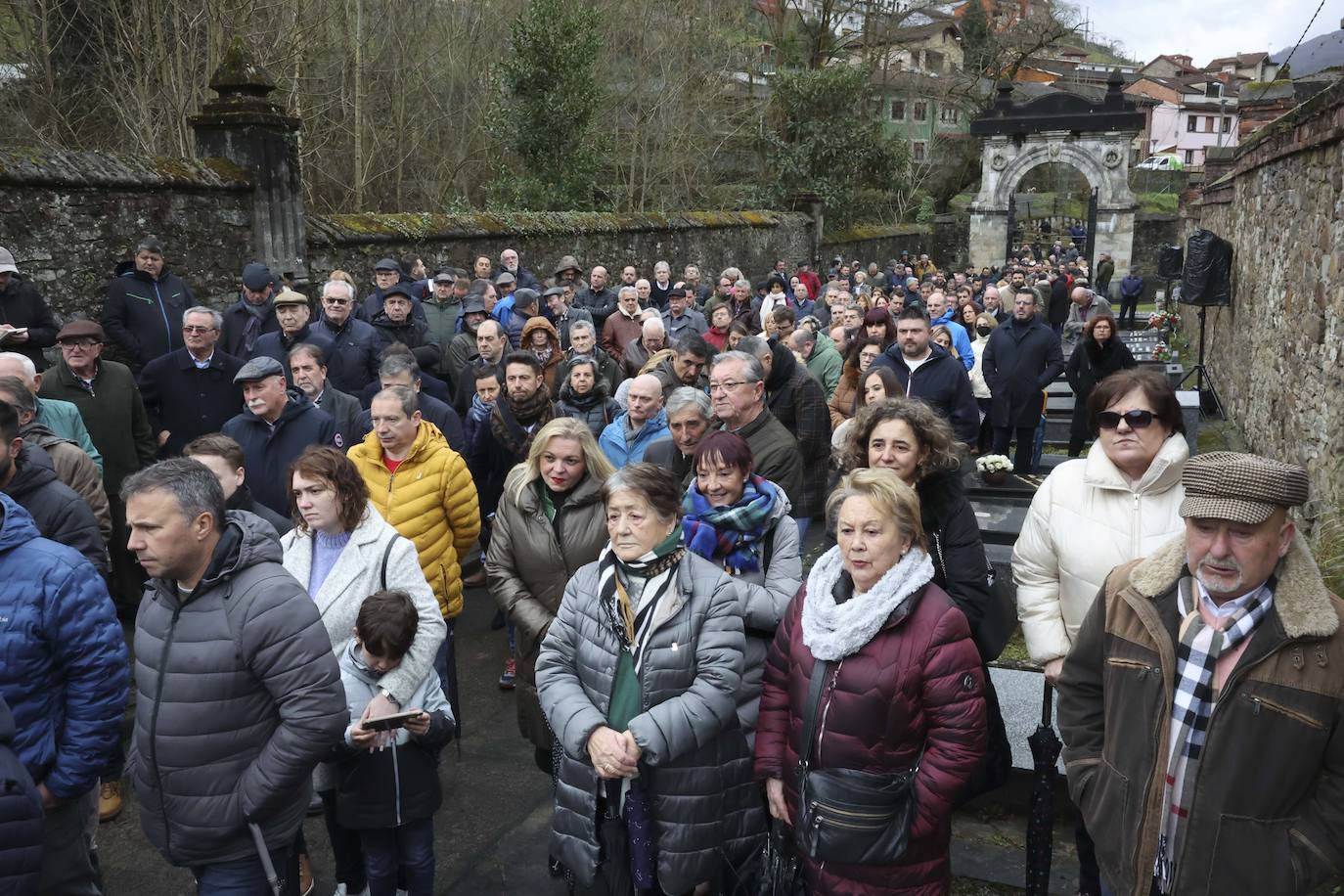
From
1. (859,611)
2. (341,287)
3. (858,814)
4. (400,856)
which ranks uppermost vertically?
(341,287)

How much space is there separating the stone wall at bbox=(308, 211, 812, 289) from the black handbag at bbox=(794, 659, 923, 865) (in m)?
9.17

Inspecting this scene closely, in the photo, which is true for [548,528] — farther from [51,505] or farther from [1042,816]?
[1042,816]

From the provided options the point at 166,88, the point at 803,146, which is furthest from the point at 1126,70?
the point at 166,88

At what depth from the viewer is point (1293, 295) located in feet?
25.8

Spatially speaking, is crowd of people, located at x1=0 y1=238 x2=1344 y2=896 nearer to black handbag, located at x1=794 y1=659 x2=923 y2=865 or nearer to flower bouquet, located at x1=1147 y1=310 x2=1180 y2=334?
black handbag, located at x1=794 y1=659 x2=923 y2=865

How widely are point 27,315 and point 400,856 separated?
514 centimetres

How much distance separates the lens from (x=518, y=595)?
4.38 m

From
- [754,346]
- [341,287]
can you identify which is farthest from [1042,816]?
[341,287]

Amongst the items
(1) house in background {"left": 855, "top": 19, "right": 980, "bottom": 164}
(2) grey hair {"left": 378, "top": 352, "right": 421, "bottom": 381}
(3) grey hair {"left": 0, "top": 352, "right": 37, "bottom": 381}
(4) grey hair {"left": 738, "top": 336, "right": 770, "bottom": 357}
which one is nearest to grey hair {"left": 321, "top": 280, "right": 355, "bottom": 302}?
(2) grey hair {"left": 378, "top": 352, "right": 421, "bottom": 381}

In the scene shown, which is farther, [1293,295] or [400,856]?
[1293,295]

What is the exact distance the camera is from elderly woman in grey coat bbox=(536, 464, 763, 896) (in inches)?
127

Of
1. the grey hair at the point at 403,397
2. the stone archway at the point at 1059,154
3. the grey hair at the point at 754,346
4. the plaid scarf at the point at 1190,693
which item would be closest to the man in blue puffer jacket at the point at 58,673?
the grey hair at the point at 403,397

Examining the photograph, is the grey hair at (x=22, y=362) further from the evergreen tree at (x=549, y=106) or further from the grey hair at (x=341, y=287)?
the evergreen tree at (x=549, y=106)

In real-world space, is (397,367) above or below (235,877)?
above
